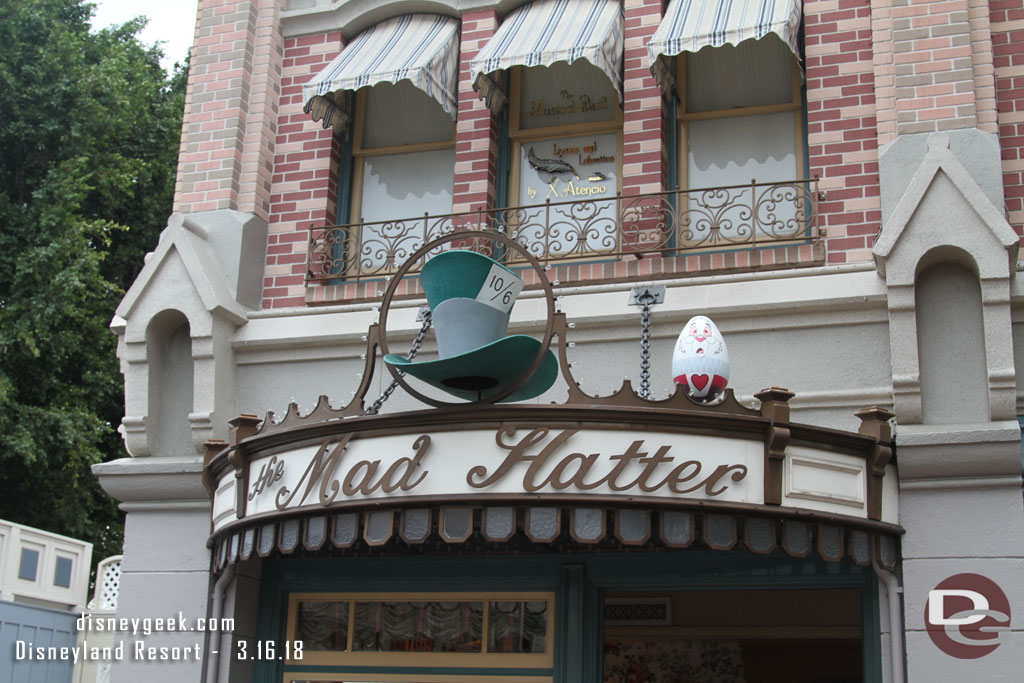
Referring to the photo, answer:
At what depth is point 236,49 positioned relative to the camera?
10820 millimetres

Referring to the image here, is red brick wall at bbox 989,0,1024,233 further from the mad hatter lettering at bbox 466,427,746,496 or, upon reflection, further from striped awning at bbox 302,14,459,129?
striped awning at bbox 302,14,459,129

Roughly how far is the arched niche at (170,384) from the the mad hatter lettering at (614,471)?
11.7 feet

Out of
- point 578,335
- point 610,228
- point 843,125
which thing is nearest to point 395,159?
point 610,228

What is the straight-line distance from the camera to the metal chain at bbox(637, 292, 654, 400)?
26.8 feet

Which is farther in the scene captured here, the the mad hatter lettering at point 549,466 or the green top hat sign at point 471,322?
the green top hat sign at point 471,322

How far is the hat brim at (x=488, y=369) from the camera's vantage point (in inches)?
289

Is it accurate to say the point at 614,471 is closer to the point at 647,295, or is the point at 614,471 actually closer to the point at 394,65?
the point at 647,295

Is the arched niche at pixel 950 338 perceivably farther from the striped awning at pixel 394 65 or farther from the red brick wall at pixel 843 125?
the striped awning at pixel 394 65

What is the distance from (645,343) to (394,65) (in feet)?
11.1

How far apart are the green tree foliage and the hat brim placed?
1204 cm

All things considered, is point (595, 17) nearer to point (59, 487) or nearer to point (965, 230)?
point (965, 230)

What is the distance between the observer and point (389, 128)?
35.6 ft

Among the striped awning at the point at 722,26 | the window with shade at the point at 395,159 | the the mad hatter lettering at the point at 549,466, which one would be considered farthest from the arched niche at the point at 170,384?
the striped awning at the point at 722,26

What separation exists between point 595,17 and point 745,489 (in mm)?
4431
